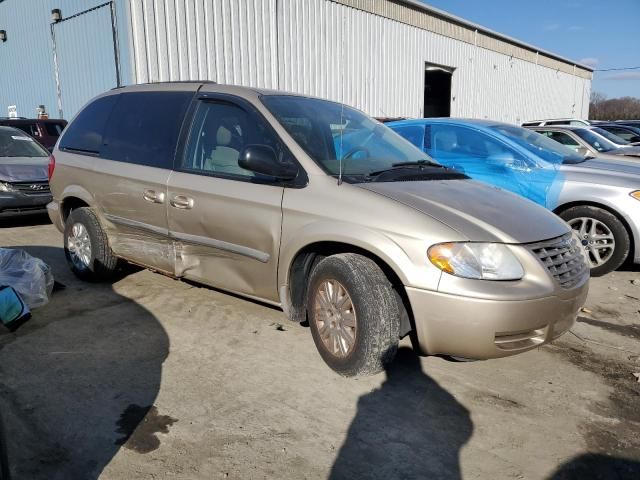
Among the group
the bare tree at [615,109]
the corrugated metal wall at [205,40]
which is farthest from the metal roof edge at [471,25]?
the bare tree at [615,109]

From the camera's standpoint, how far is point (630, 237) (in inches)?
198

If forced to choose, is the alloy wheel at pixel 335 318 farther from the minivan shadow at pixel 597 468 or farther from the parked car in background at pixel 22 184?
the parked car in background at pixel 22 184

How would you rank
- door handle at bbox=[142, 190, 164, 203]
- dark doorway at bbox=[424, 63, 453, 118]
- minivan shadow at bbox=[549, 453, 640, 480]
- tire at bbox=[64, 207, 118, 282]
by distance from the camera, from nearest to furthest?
minivan shadow at bbox=[549, 453, 640, 480] → door handle at bbox=[142, 190, 164, 203] → tire at bbox=[64, 207, 118, 282] → dark doorway at bbox=[424, 63, 453, 118]

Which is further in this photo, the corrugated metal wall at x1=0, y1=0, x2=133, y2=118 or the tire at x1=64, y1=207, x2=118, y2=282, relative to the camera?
the corrugated metal wall at x1=0, y1=0, x2=133, y2=118

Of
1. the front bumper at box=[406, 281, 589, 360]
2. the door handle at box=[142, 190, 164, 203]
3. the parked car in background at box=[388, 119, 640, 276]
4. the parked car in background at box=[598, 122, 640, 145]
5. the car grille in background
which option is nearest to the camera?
the front bumper at box=[406, 281, 589, 360]

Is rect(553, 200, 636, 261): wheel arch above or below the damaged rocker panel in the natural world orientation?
below

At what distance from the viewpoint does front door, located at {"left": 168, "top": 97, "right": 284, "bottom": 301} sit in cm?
335

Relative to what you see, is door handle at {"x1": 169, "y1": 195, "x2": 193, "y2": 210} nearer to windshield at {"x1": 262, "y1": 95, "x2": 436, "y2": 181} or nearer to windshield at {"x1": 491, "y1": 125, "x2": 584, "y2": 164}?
windshield at {"x1": 262, "y1": 95, "x2": 436, "y2": 181}

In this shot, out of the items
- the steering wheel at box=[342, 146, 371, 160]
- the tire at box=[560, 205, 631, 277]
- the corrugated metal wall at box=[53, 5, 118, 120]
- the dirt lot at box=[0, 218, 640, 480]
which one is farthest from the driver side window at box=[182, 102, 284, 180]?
the corrugated metal wall at box=[53, 5, 118, 120]

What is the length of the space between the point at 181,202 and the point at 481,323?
7.42 feet

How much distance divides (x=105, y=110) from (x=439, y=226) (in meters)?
3.39

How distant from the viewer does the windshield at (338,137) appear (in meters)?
3.38

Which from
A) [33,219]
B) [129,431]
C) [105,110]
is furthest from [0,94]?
[129,431]

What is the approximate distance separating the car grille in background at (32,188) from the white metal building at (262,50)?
4.24m
